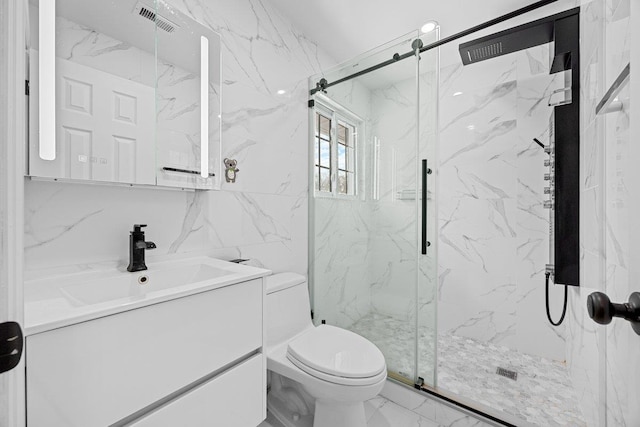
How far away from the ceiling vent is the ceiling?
Result: 0.83 meters

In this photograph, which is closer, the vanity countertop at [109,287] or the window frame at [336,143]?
the vanity countertop at [109,287]

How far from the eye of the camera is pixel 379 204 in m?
1.86

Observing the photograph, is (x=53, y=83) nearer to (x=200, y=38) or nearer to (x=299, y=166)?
(x=200, y=38)

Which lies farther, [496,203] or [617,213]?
[496,203]

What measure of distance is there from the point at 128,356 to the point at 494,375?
215 cm

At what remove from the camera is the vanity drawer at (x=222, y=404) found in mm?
848

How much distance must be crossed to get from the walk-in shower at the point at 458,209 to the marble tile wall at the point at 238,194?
0.73ft

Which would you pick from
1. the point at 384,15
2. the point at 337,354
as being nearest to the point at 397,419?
the point at 337,354

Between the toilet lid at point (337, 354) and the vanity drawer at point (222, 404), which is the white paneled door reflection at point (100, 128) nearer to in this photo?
the vanity drawer at point (222, 404)

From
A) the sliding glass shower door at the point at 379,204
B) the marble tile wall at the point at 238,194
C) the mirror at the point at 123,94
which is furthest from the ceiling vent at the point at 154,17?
the sliding glass shower door at the point at 379,204

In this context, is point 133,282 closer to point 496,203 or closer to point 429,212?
point 429,212

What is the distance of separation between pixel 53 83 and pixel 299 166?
4.36 ft

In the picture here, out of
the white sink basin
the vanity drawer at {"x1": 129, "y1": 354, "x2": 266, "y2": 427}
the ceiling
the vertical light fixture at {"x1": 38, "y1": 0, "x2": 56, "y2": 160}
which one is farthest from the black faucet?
the ceiling

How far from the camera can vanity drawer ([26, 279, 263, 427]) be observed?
63cm
